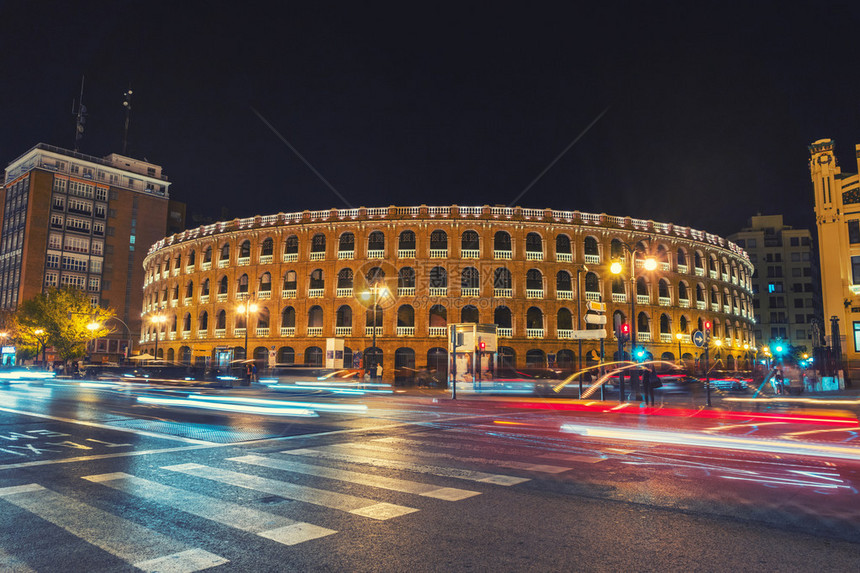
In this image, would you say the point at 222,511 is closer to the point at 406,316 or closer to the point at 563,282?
the point at 406,316

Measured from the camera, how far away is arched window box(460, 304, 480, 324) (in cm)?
4331

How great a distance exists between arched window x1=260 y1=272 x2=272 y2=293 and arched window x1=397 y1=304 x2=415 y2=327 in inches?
482

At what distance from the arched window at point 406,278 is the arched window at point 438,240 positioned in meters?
2.54

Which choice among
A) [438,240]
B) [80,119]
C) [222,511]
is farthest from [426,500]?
[80,119]

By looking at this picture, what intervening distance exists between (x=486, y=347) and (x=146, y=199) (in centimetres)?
7006

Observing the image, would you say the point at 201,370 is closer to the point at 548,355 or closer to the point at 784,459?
the point at 548,355

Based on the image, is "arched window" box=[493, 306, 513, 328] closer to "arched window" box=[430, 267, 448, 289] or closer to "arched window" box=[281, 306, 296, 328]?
"arched window" box=[430, 267, 448, 289]

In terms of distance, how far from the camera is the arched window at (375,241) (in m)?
45.0

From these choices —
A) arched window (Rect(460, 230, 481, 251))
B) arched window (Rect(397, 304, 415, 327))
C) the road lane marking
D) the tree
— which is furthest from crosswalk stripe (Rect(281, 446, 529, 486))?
the tree

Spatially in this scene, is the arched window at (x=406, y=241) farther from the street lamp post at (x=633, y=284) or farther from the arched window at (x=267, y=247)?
the street lamp post at (x=633, y=284)

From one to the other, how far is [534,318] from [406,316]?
10.4m

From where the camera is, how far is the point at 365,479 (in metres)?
7.07

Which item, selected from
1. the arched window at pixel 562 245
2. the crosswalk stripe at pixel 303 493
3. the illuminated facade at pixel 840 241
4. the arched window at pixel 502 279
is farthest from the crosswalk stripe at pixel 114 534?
the arched window at pixel 562 245

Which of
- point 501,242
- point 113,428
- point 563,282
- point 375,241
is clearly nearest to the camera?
point 113,428
